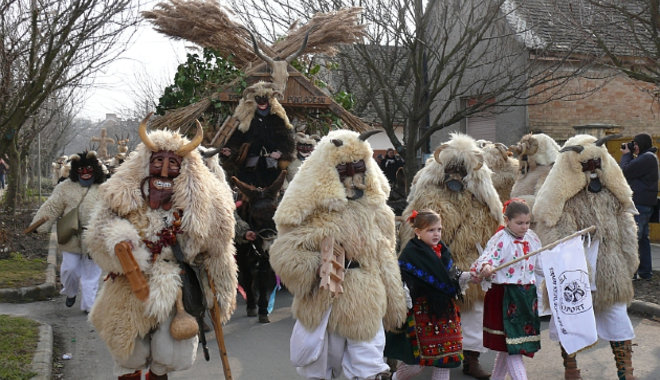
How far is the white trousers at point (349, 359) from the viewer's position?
199 inches

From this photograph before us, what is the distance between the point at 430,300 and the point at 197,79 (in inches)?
254

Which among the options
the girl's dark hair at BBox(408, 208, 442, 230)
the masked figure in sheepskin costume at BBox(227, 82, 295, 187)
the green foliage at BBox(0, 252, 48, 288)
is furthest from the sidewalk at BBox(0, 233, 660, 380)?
the girl's dark hair at BBox(408, 208, 442, 230)

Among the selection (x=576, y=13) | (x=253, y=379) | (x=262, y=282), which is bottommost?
(x=253, y=379)

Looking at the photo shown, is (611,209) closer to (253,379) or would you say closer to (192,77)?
(253,379)

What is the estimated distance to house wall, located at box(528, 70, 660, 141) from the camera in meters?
18.9

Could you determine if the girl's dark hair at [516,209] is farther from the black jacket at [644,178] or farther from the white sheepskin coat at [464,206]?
the black jacket at [644,178]

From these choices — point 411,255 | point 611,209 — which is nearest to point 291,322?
point 411,255

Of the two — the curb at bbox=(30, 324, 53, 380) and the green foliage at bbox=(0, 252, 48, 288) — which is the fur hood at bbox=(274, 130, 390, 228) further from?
the green foliage at bbox=(0, 252, 48, 288)

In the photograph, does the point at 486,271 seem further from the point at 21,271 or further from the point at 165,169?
the point at 21,271

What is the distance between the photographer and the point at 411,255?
17.9ft

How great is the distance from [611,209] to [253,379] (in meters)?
3.48

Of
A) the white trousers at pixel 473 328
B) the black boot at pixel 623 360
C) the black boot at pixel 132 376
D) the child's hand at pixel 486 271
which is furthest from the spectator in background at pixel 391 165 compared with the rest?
the black boot at pixel 132 376

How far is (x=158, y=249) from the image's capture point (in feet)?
16.4

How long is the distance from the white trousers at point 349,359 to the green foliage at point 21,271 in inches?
259
